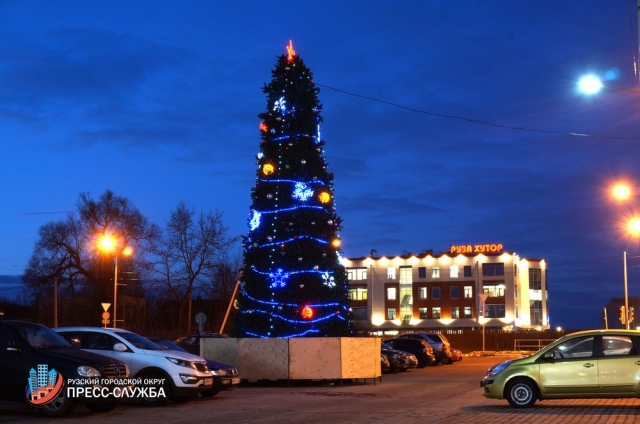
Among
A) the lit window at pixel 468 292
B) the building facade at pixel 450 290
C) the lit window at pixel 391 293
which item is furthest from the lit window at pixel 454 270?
the lit window at pixel 391 293

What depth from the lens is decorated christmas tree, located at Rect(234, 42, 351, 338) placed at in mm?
28500

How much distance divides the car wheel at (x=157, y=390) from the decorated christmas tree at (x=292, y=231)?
1000 cm

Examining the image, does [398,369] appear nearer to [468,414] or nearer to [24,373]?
[468,414]

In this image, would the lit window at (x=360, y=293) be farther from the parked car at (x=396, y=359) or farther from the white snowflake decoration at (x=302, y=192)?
the white snowflake decoration at (x=302, y=192)

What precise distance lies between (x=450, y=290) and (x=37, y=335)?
81.8 m

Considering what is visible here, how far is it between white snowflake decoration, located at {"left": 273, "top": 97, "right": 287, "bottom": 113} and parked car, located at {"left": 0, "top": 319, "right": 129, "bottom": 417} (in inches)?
598

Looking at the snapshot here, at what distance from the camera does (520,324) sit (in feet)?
308

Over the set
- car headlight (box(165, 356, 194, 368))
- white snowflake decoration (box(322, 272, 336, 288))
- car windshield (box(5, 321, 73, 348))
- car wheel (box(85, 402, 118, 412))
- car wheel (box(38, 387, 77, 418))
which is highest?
white snowflake decoration (box(322, 272, 336, 288))

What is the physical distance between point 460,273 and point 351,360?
6990 centimetres

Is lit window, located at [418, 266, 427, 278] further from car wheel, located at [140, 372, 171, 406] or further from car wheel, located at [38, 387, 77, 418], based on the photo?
car wheel, located at [38, 387, 77, 418]

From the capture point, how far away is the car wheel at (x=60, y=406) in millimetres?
15227

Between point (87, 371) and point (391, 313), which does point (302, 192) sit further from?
point (391, 313)

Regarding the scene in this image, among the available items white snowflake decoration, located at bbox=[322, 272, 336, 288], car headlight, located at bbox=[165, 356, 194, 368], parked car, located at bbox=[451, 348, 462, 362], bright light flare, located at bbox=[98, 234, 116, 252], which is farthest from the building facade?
car headlight, located at bbox=[165, 356, 194, 368]

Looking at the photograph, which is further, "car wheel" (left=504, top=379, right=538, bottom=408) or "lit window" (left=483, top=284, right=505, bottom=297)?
"lit window" (left=483, top=284, right=505, bottom=297)
